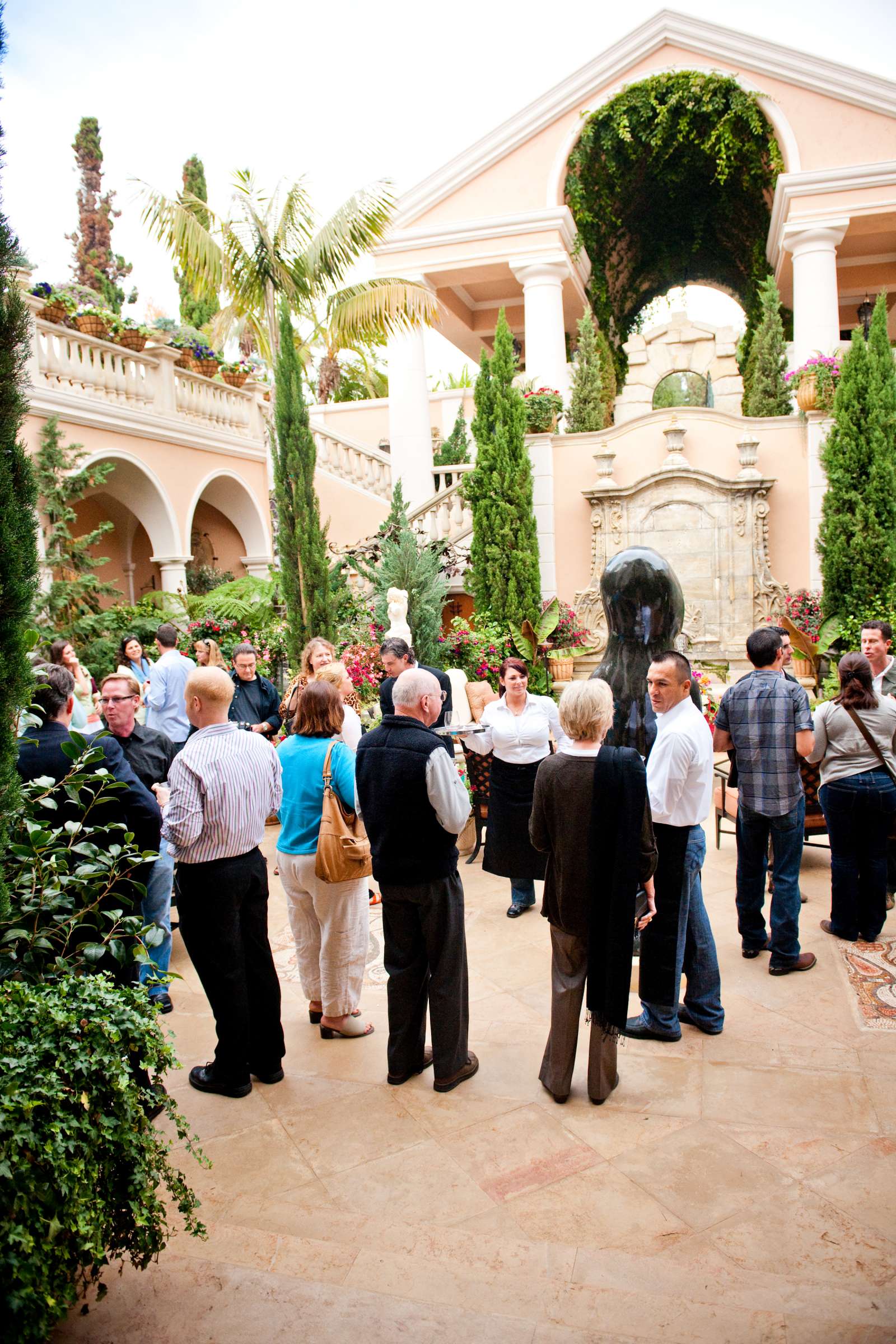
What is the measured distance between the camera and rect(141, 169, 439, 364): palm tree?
1246 centimetres

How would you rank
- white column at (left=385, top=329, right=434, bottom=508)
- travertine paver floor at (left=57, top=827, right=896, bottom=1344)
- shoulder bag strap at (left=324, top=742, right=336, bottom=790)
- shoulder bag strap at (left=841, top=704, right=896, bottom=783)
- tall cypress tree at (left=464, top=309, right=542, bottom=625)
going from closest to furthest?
1. travertine paver floor at (left=57, top=827, right=896, bottom=1344)
2. shoulder bag strap at (left=324, top=742, right=336, bottom=790)
3. shoulder bag strap at (left=841, top=704, right=896, bottom=783)
4. tall cypress tree at (left=464, top=309, right=542, bottom=625)
5. white column at (left=385, top=329, right=434, bottom=508)

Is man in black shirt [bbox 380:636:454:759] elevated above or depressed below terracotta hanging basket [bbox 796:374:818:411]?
below

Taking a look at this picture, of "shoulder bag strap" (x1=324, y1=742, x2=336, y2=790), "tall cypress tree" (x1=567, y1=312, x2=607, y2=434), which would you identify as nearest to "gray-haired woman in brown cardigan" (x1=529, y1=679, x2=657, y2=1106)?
"shoulder bag strap" (x1=324, y1=742, x2=336, y2=790)

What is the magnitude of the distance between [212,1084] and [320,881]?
977mm

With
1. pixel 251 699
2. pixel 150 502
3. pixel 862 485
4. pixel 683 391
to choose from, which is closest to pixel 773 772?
pixel 251 699

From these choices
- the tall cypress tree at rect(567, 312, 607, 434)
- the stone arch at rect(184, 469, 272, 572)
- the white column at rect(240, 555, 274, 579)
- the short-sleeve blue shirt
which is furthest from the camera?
the white column at rect(240, 555, 274, 579)

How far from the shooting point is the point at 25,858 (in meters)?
2.86

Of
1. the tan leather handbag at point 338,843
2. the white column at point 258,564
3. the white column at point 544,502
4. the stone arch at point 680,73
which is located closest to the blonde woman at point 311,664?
the tan leather handbag at point 338,843

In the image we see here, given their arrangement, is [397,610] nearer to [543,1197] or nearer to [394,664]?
[394,664]

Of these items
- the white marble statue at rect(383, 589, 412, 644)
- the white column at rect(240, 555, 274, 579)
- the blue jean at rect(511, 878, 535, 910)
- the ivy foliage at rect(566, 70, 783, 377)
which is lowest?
the blue jean at rect(511, 878, 535, 910)

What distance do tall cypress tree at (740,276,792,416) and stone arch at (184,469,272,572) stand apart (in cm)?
864

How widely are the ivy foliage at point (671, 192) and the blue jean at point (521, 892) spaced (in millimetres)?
13935

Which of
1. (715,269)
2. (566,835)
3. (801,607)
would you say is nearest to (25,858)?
(566,835)

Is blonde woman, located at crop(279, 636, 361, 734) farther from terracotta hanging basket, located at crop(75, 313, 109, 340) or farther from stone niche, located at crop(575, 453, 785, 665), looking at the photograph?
terracotta hanging basket, located at crop(75, 313, 109, 340)
